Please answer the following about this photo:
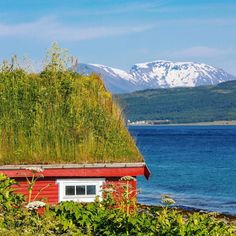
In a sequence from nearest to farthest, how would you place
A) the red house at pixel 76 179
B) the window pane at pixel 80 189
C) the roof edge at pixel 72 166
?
the roof edge at pixel 72 166 < the red house at pixel 76 179 < the window pane at pixel 80 189

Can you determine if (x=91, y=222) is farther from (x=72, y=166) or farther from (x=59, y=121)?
(x=59, y=121)

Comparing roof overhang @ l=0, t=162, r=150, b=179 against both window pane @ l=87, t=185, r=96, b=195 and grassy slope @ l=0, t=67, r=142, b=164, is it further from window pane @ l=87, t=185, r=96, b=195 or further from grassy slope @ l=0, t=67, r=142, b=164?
window pane @ l=87, t=185, r=96, b=195

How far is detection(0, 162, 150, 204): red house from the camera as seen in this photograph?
22.2m

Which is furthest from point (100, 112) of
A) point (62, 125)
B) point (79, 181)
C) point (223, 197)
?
point (223, 197)

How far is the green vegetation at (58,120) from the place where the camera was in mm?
22969

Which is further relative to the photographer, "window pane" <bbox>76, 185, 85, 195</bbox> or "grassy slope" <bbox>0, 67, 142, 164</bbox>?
"grassy slope" <bbox>0, 67, 142, 164</bbox>

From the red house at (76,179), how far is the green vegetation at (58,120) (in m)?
0.37

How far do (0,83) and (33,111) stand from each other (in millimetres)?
1780

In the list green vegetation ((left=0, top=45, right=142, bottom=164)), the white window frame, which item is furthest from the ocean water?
the white window frame

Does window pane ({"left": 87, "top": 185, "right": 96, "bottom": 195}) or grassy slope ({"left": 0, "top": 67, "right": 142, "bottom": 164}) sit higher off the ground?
grassy slope ({"left": 0, "top": 67, "right": 142, "bottom": 164})

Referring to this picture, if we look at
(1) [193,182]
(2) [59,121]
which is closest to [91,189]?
(2) [59,121]

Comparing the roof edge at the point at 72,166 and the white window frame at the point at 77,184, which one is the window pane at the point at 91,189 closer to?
the white window frame at the point at 77,184

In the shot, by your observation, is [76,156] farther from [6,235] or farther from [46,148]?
[6,235]

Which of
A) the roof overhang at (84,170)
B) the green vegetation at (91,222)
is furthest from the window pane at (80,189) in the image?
the green vegetation at (91,222)
